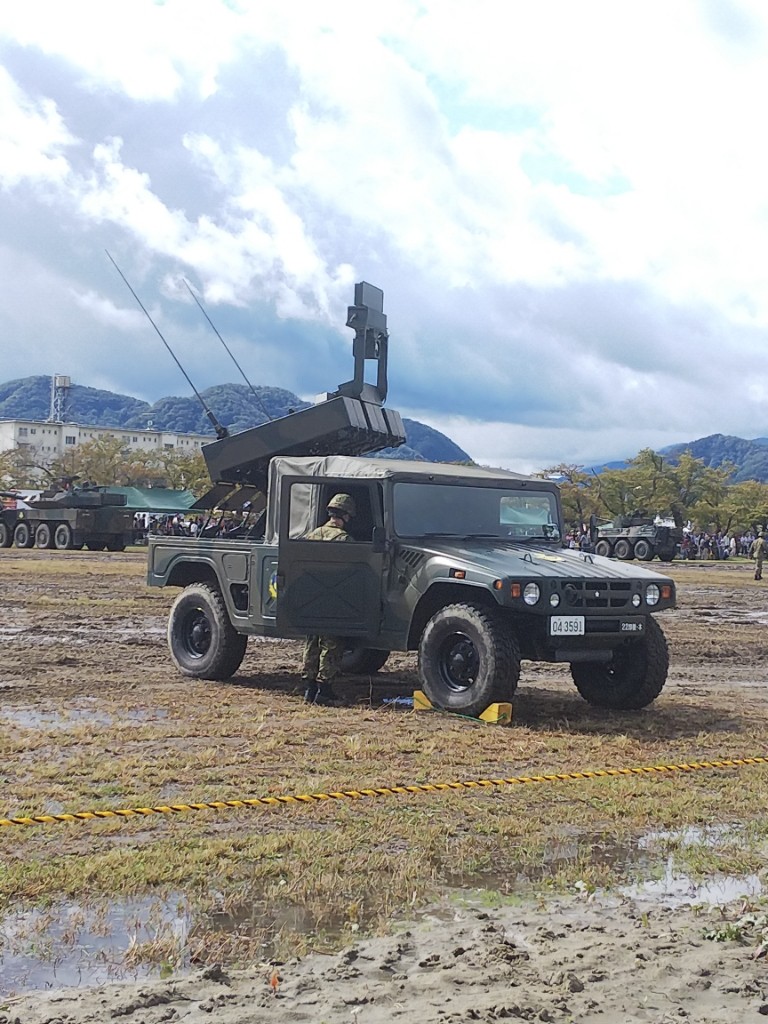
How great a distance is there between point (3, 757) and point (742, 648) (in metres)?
9.92

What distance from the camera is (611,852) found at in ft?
17.9

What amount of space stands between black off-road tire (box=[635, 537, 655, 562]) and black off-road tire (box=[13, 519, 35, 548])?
2038cm

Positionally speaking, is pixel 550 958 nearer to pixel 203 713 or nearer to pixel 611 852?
pixel 611 852

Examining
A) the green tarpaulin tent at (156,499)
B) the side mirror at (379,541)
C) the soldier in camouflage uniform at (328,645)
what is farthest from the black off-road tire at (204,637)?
the green tarpaulin tent at (156,499)

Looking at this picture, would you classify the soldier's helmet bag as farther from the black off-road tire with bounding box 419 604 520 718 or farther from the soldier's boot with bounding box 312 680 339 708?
the soldier's boot with bounding box 312 680 339 708

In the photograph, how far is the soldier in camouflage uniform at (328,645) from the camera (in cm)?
941

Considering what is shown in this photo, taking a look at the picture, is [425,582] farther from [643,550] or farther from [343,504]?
[643,550]

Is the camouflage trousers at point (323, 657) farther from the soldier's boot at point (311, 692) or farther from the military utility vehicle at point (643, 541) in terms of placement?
the military utility vehicle at point (643, 541)

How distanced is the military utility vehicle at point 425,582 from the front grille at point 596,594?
0.01 metres

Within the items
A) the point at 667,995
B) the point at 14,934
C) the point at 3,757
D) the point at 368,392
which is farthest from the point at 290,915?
the point at 368,392

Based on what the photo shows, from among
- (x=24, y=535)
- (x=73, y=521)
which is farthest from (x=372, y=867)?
(x=24, y=535)

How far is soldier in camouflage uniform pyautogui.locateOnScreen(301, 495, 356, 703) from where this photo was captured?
30.9 feet

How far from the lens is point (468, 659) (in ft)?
29.0

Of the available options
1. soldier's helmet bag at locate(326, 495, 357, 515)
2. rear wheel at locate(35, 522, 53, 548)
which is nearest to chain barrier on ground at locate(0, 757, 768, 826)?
soldier's helmet bag at locate(326, 495, 357, 515)
